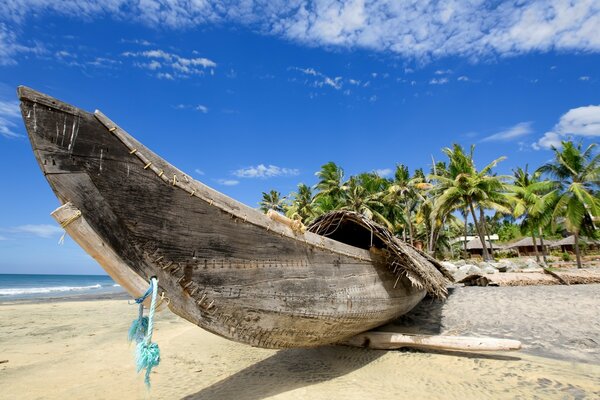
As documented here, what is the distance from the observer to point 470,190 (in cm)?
2062

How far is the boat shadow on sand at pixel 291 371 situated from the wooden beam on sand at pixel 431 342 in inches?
8.7

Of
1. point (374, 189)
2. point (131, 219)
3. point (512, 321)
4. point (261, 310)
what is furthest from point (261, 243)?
point (374, 189)

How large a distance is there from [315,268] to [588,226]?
22.6 meters

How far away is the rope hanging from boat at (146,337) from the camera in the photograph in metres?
2.21

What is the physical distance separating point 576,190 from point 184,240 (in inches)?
850

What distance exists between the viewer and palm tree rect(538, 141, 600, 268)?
17.5 m

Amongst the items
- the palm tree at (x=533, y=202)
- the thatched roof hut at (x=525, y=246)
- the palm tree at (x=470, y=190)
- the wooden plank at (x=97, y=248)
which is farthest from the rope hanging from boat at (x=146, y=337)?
the thatched roof hut at (x=525, y=246)

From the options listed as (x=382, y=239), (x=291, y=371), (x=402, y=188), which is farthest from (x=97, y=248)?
(x=402, y=188)

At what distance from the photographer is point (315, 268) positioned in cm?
334

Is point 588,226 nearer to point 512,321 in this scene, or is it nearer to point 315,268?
point 512,321

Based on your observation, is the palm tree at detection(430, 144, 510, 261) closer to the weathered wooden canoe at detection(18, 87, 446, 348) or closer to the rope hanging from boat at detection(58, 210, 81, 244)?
the weathered wooden canoe at detection(18, 87, 446, 348)

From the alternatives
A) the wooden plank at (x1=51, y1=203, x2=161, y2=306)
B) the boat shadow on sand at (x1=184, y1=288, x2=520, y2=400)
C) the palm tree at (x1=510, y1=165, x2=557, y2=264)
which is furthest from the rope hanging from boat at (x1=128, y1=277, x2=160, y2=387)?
the palm tree at (x1=510, y1=165, x2=557, y2=264)

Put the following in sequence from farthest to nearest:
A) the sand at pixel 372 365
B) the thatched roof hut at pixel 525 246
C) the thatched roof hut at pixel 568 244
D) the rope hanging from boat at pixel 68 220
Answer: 1. the thatched roof hut at pixel 525 246
2. the thatched roof hut at pixel 568 244
3. the sand at pixel 372 365
4. the rope hanging from boat at pixel 68 220

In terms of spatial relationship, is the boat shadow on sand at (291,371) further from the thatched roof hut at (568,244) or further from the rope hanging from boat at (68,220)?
the thatched roof hut at (568,244)
